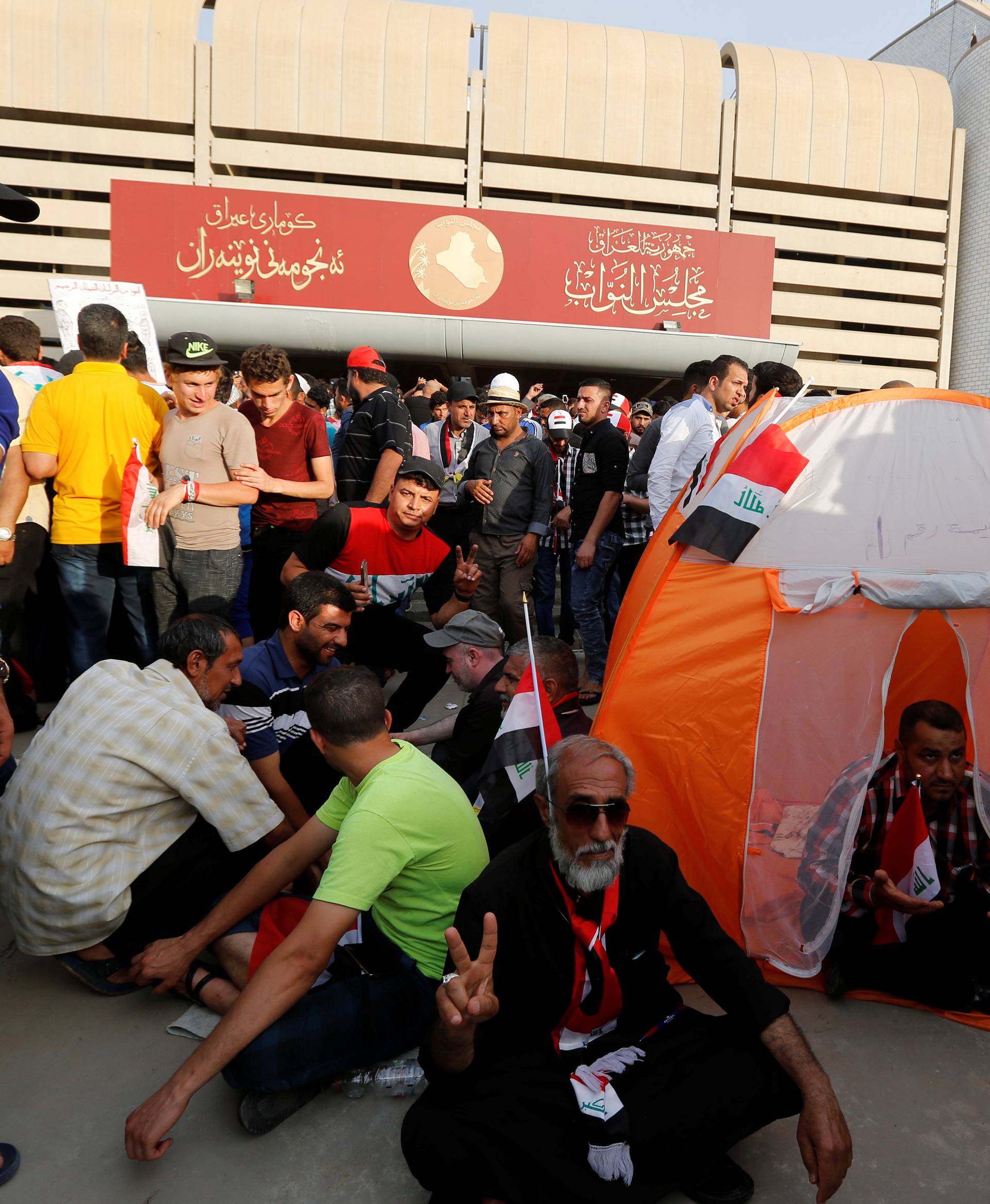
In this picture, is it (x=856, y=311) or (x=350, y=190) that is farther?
(x=856, y=311)

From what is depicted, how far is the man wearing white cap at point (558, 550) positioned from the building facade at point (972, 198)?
82.3 feet

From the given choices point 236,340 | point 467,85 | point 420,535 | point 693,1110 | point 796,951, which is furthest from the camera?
point 467,85

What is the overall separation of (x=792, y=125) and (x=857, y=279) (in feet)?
17.1

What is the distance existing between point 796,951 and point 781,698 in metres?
0.82

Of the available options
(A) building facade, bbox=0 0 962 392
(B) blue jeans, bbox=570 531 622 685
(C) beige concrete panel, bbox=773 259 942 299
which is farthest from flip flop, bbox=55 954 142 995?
(C) beige concrete panel, bbox=773 259 942 299

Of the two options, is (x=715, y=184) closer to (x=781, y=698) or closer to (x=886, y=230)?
(x=886, y=230)

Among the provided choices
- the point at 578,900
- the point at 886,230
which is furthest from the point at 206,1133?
the point at 886,230

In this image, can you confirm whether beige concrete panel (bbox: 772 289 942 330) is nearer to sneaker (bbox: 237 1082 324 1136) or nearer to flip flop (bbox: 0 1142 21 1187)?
sneaker (bbox: 237 1082 324 1136)

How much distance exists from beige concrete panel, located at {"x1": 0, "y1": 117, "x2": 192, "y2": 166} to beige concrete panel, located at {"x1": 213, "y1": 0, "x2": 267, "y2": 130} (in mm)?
1396

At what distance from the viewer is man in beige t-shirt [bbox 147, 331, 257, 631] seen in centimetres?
402

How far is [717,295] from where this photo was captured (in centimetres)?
1966

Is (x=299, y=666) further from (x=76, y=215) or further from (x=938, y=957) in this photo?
(x=76, y=215)

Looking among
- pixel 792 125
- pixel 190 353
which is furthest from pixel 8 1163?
pixel 792 125

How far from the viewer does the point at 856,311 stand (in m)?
27.6
